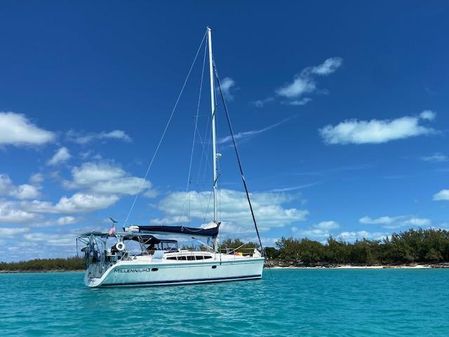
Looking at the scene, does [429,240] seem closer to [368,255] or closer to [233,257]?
[368,255]

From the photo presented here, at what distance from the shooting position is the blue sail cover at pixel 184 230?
142 ft

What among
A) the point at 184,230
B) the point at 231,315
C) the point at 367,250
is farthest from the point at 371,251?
the point at 231,315

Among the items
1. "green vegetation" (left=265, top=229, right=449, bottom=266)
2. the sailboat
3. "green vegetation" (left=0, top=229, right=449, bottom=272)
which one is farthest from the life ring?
"green vegetation" (left=265, top=229, right=449, bottom=266)

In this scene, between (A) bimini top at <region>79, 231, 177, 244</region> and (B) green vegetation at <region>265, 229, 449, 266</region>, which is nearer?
(A) bimini top at <region>79, 231, 177, 244</region>

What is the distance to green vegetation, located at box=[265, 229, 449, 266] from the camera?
127562 millimetres

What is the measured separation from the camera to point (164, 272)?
42.7 meters

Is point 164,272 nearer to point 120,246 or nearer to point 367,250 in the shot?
point 120,246

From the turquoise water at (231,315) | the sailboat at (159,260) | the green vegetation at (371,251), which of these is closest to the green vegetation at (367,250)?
the green vegetation at (371,251)

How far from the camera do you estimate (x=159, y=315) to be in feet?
82.8

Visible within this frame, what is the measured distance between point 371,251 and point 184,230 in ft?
357

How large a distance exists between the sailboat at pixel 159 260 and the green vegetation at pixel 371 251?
95751 mm

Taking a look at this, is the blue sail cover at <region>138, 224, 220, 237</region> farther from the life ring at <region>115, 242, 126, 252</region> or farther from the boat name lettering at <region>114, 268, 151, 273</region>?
the boat name lettering at <region>114, 268, 151, 273</region>

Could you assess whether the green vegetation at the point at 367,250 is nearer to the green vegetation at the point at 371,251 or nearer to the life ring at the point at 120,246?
the green vegetation at the point at 371,251

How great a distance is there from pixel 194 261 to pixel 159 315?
18465mm
